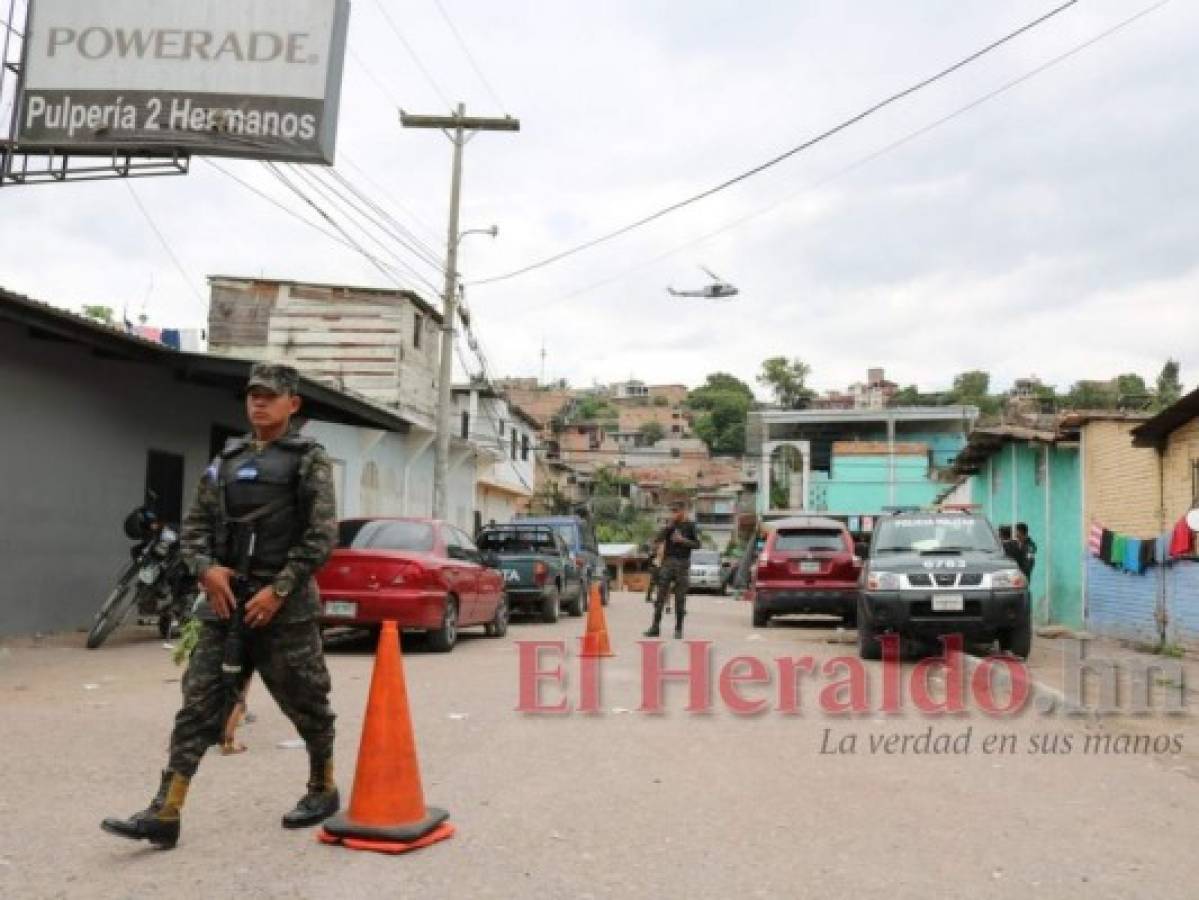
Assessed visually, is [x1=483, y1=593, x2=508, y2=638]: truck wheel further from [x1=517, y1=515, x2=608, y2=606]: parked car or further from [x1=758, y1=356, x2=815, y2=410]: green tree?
[x1=758, y1=356, x2=815, y2=410]: green tree

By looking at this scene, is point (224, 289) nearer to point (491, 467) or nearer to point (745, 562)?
point (491, 467)

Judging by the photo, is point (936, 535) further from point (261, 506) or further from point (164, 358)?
point (261, 506)

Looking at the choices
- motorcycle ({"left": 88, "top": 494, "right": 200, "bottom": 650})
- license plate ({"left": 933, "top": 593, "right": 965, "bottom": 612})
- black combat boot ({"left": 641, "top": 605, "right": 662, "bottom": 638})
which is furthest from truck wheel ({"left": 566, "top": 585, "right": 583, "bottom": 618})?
license plate ({"left": 933, "top": 593, "right": 965, "bottom": 612})

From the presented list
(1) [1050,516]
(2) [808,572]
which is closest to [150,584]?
(2) [808,572]

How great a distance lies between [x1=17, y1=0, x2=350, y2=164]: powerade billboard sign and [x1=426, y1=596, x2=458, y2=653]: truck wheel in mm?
5676

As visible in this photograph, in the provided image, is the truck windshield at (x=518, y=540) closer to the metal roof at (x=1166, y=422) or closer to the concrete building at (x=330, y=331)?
the metal roof at (x=1166, y=422)

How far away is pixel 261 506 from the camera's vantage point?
15.8 ft

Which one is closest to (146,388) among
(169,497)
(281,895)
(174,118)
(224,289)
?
(169,497)

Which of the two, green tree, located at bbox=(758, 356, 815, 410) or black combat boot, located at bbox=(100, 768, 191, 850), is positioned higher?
green tree, located at bbox=(758, 356, 815, 410)

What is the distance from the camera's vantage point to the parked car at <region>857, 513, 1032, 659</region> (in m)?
11.5

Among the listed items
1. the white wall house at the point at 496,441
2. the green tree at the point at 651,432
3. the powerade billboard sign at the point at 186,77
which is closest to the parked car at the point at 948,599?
the powerade billboard sign at the point at 186,77

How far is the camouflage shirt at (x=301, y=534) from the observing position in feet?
15.7

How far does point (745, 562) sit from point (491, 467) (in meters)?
11.7

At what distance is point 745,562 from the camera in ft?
107
